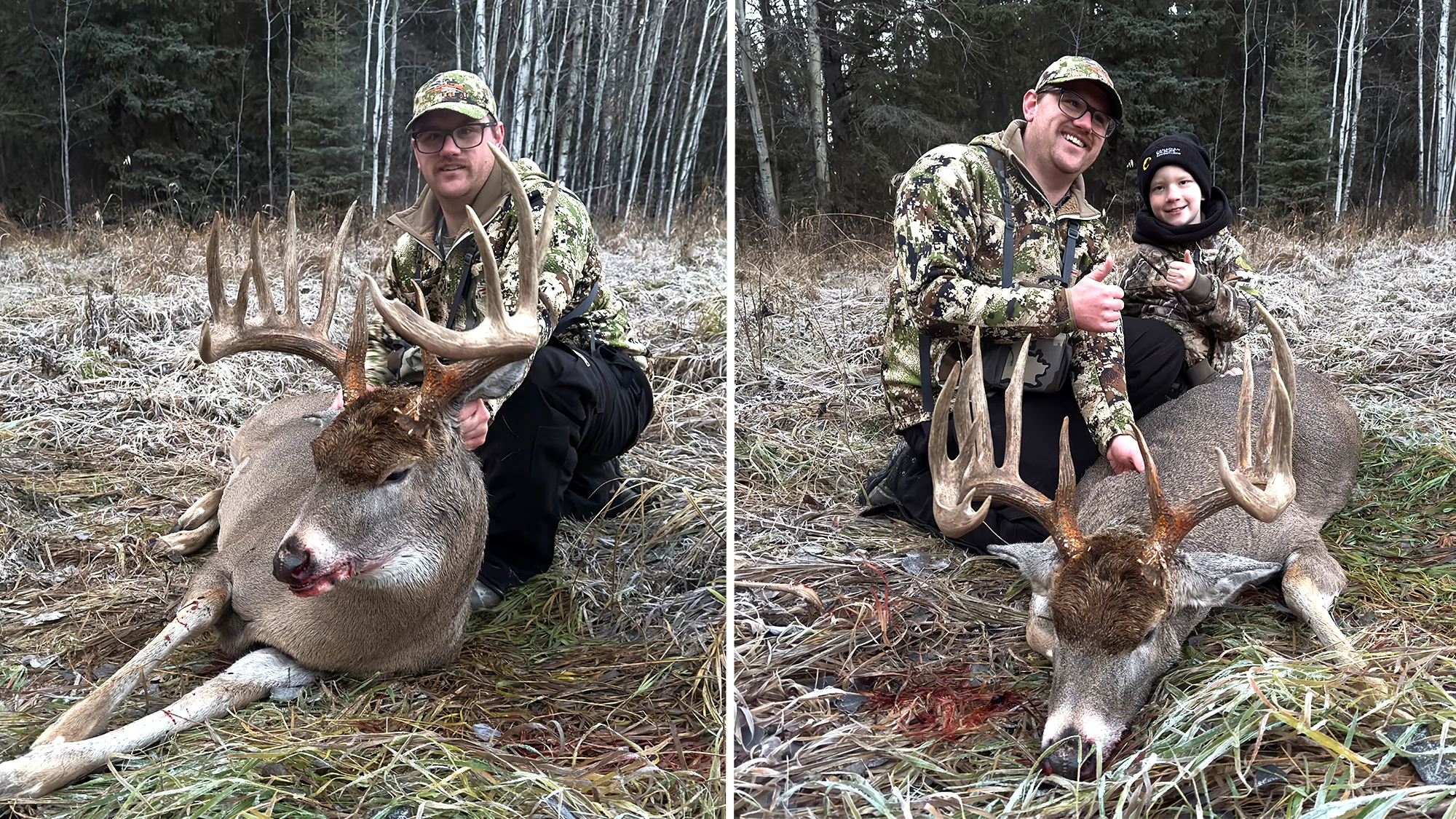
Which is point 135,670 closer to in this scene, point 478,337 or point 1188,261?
point 478,337

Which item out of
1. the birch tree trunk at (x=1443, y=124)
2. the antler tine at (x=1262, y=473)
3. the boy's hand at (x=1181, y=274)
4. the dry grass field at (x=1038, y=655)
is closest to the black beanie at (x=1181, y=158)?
the boy's hand at (x=1181, y=274)

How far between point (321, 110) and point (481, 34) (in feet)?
3.00

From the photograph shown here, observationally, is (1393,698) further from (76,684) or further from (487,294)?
(76,684)

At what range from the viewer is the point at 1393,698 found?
2.17 meters

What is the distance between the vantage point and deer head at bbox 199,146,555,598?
97.7 inches

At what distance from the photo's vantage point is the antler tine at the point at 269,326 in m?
2.77

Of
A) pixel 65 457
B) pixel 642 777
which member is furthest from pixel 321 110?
pixel 642 777

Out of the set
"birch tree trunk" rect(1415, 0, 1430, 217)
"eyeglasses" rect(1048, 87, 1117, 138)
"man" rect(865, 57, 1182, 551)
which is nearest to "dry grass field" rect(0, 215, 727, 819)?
"man" rect(865, 57, 1182, 551)

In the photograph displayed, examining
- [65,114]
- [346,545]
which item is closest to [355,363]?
[346,545]

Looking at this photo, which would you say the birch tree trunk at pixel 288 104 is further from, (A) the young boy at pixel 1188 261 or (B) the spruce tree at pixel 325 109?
(A) the young boy at pixel 1188 261

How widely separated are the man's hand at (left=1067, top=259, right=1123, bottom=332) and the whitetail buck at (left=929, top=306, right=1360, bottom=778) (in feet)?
1.55

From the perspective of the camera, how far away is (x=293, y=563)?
2.40 m

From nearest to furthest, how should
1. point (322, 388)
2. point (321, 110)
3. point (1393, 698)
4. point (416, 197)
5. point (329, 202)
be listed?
point (1393, 698) < point (321, 110) < point (329, 202) < point (416, 197) < point (322, 388)

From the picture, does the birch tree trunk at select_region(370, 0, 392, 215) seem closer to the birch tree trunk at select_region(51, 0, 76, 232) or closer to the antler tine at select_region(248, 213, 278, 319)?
the antler tine at select_region(248, 213, 278, 319)
